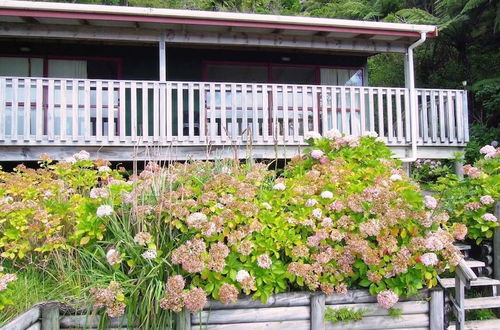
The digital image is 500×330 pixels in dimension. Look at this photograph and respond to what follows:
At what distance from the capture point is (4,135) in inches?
240

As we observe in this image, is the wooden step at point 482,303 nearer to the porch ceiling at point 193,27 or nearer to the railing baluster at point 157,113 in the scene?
the railing baluster at point 157,113

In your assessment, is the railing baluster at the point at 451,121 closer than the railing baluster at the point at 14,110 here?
No

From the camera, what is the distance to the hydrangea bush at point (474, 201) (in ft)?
12.9

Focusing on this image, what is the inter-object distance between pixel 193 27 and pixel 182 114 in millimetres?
1691

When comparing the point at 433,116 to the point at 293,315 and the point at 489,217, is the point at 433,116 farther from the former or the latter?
the point at 293,315

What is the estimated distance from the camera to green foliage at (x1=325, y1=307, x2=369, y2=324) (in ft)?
9.66

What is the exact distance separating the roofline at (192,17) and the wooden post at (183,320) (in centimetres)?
535

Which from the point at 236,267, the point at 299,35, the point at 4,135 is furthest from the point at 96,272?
the point at 299,35

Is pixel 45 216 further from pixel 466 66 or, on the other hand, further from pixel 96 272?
pixel 466 66

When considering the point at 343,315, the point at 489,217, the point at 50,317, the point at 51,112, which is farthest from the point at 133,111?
the point at 489,217

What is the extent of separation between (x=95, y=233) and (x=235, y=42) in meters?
5.50

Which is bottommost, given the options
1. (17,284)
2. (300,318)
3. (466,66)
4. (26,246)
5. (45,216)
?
(300,318)

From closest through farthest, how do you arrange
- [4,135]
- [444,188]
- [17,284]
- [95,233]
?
[17,284] → [95,233] → [444,188] → [4,135]

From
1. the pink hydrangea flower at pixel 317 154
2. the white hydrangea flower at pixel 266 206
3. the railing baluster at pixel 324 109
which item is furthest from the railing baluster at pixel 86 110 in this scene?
the white hydrangea flower at pixel 266 206
